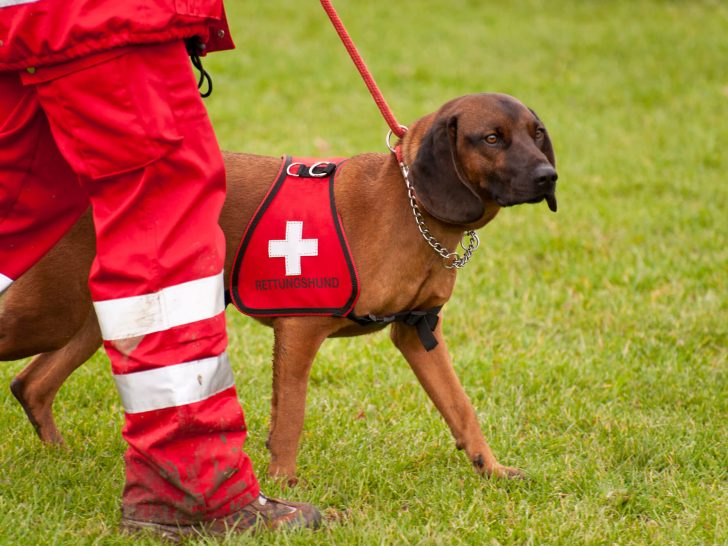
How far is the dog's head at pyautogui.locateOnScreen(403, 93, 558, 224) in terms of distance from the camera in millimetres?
3641

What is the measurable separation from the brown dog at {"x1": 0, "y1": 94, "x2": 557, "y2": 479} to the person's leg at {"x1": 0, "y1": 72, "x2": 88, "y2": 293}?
12.1 inches

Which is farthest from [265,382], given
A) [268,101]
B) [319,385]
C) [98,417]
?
[268,101]

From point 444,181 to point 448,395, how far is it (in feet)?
2.96

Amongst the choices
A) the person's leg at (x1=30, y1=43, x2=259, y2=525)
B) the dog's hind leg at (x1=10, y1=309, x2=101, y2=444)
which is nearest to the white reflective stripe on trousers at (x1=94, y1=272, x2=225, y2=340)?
the person's leg at (x1=30, y1=43, x2=259, y2=525)

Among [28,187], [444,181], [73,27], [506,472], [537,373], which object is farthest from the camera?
[537,373]

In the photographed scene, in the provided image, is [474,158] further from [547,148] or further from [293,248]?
[293,248]

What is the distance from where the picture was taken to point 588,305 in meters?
5.95

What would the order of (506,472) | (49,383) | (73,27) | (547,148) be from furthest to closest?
(49,383)
(506,472)
(547,148)
(73,27)

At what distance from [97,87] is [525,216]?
198 inches

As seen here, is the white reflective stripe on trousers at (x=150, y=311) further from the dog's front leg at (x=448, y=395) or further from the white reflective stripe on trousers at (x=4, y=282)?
the dog's front leg at (x=448, y=395)

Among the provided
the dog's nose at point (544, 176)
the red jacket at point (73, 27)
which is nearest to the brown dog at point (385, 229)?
the dog's nose at point (544, 176)

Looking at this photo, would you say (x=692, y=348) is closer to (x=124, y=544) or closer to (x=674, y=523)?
(x=674, y=523)

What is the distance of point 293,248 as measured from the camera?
148 inches

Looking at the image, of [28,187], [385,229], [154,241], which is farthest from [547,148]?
[28,187]
